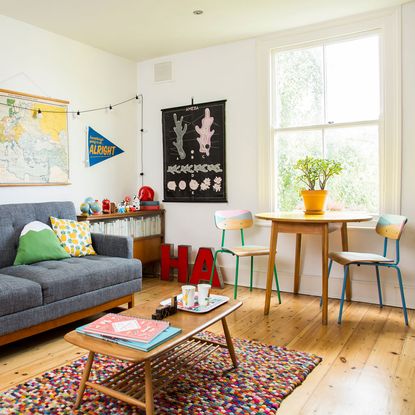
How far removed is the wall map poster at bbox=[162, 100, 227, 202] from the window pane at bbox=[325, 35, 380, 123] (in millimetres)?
1091

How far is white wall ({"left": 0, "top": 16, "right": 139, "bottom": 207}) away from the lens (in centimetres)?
355

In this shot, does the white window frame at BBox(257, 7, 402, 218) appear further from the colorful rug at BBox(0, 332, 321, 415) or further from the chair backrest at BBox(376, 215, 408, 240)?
the colorful rug at BBox(0, 332, 321, 415)

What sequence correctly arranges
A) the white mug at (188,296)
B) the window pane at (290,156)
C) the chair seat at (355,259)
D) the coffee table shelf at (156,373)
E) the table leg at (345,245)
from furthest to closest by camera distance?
the window pane at (290,156), the table leg at (345,245), the chair seat at (355,259), the white mug at (188,296), the coffee table shelf at (156,373)

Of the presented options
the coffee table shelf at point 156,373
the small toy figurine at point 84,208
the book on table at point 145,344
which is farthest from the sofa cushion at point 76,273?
the book on table at point 145,344

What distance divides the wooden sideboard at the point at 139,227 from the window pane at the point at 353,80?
6.95 feet

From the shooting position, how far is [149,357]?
1609 mm

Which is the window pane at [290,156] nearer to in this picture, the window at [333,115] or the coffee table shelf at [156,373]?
the window at [333,115]

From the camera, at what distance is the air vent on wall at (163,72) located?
Result: 4.60 meters

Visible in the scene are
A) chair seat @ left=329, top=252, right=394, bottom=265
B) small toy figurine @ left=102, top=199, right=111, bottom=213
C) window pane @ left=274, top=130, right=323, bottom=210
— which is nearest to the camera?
chair seat @ left=329, top=252, right=394, bottom=265

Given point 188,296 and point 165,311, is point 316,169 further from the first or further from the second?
point 165,311

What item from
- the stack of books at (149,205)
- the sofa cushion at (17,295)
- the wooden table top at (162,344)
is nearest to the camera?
the wooden table top at (162,344)

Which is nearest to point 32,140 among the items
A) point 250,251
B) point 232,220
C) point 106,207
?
point 106,207

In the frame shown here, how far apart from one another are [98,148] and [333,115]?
2352 millimetres

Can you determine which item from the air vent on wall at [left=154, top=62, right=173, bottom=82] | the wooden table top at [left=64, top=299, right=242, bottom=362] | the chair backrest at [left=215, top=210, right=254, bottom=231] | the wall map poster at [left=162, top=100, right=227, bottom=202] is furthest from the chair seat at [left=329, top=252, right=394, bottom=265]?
the air vent on wall at [left=154, top=62, right=173, bottom=82]
